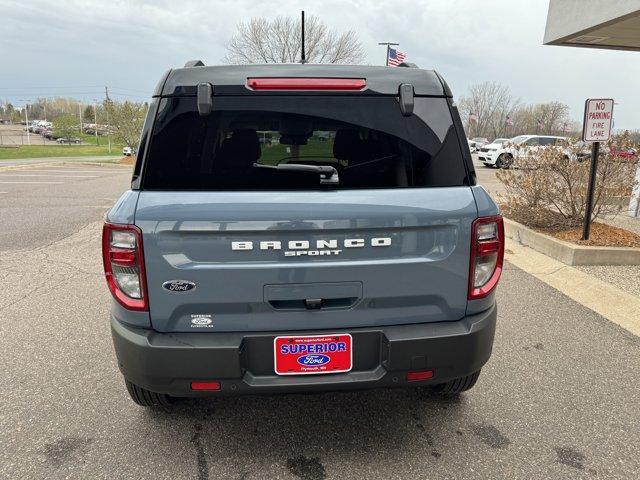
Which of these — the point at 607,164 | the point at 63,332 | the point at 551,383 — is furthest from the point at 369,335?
the point at 607,164

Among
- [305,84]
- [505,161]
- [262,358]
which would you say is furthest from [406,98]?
[505,161]

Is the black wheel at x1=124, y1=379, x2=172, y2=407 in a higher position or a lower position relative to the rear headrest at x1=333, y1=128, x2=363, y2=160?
lower

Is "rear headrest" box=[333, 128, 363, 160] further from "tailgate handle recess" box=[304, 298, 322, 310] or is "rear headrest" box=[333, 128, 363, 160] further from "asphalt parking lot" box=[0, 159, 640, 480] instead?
Result: "asphalt parking lot" box=[0, 159, 640, 480]

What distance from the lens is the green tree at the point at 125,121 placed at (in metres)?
27.9

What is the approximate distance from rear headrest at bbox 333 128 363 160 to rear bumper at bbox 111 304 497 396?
0.82 m

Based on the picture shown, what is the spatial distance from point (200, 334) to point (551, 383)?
8.10ft

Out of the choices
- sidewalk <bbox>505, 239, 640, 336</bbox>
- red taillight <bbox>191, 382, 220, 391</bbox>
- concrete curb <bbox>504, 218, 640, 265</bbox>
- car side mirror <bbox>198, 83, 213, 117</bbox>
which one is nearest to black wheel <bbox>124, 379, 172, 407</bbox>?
red taillight <bbox>191, 382, 220, 391</bbox>

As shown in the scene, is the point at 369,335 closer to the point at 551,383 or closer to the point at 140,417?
the point at 140,417

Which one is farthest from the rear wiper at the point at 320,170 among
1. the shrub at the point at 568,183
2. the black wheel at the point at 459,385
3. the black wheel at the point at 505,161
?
the black wheel at the point at 505,161

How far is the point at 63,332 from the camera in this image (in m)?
3.87

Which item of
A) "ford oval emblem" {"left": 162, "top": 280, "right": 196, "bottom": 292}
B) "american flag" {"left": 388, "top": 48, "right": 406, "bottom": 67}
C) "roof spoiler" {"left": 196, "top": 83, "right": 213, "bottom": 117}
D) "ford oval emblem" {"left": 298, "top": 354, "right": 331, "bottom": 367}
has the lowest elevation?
"ford oval emblem" {"left": 298, "top": 354, "right": 331, "bottom": 367}

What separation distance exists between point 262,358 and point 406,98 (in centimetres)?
138

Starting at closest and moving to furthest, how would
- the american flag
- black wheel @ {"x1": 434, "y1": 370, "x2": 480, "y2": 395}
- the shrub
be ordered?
black wheel @ {"x1": 434, "y1": 370, "x2": 480, "y2": 395} → the shrub → the american flag

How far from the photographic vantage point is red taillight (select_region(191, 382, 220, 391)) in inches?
81.8
